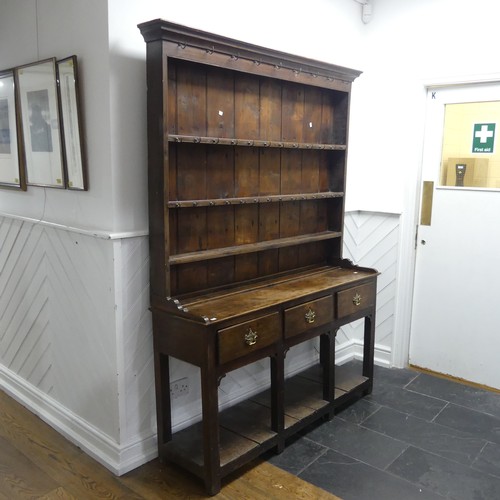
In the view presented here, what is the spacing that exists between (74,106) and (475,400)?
2.83 meters

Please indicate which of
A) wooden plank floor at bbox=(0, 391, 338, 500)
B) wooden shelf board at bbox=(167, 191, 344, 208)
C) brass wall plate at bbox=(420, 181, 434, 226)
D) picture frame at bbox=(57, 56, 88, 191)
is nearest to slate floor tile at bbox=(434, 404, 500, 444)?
wooden plank floor at bbox=(0, 391, 338, 500)

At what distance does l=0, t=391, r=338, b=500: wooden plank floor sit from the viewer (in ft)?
7.32

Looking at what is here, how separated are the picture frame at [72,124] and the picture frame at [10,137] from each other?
0.48 meters

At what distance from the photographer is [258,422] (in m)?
2.62

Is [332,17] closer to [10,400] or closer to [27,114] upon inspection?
[27,114]

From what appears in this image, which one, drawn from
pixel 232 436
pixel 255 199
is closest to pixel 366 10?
pixel 255 199

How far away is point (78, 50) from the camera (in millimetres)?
2256

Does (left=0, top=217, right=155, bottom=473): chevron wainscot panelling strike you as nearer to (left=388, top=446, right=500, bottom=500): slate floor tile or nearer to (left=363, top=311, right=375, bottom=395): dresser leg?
(left=388, top=446, right=500, bottom=500): slate floor tile

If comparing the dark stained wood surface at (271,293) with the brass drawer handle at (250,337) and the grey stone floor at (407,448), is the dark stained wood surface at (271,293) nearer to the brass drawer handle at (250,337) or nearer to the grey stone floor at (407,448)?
the brass drawer handle at (250,337)

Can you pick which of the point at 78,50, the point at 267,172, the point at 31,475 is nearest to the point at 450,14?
the point at 267,172

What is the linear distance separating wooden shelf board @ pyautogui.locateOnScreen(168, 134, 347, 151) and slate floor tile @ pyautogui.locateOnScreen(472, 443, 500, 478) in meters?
1.81

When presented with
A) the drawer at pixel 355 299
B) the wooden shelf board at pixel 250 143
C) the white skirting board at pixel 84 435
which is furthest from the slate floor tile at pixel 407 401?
the wooden shelf board at pixel 250 143

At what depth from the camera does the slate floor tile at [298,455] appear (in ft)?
8.00

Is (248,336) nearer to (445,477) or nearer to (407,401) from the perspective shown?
(445,477)
